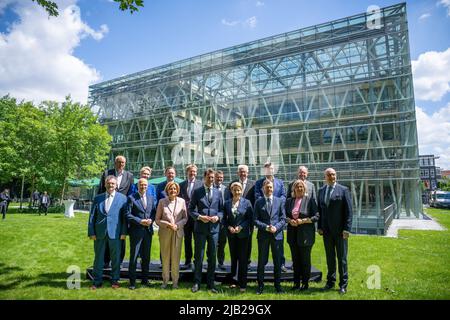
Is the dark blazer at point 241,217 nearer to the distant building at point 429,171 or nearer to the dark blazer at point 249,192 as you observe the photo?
the dark blazer at point 249,192

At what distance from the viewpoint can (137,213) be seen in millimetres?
5047

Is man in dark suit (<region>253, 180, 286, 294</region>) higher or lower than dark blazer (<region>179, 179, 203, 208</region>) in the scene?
lower

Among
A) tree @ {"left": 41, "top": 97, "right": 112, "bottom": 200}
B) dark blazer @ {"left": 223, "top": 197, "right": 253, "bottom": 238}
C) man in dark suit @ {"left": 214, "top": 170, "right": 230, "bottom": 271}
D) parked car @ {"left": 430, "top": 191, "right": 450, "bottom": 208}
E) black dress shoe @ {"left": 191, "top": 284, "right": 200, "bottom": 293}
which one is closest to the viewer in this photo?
black dress shoe @ {"left": 191, "top": 284, "right": 200, "bottom": 293}

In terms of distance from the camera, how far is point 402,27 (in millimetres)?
20078

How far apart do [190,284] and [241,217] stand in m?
1.59

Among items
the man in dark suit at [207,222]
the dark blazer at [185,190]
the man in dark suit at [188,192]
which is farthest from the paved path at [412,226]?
the man in dark suit at [207,222]

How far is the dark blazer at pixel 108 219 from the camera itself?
4.89 m

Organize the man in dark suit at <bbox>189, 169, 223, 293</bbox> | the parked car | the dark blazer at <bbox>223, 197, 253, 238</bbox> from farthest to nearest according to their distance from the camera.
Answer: the parked car, the dark blazer at <bbox>223, 197, 253, 238</bbox>, the man in dark suit at <bbox>189, 169, 223, 293</bbox>

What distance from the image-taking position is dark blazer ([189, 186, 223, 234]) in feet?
16.1

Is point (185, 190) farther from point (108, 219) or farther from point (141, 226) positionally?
point (108, 219)

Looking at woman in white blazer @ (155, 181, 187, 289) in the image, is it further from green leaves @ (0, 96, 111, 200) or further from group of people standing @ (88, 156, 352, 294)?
green leaves @ (0, 96, 111, 200)

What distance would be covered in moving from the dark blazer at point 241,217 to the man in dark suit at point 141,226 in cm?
135

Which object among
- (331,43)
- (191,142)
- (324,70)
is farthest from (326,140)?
(191,142)

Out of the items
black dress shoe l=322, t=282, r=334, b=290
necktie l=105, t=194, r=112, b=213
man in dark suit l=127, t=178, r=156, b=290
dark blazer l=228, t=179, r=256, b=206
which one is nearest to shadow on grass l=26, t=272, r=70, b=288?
man in dark suit l=127, t=178, r=156, b=290
